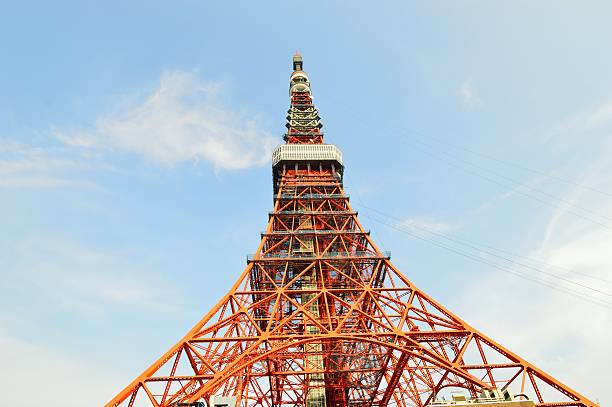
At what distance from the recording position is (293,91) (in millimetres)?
43500

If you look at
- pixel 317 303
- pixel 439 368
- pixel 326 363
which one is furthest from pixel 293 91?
pixel 439 368

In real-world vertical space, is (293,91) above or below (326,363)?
above

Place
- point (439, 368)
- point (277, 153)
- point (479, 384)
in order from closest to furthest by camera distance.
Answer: point (479, 384) → point (439, 368) → point (277, 153)

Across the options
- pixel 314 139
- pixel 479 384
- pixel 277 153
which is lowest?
pixel 479 384

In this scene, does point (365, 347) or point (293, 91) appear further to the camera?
point (293, 91)

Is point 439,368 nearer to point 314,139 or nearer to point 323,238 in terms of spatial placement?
point 323,238

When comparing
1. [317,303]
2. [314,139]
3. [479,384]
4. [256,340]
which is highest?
[314,139]

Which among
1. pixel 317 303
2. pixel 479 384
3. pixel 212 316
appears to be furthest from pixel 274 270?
pixel 479 384

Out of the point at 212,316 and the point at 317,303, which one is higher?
the point at 317,303

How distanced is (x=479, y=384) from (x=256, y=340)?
8836 mm

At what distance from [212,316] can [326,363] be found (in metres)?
6.47

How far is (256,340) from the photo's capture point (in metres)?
19.0

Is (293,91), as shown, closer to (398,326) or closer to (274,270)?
(274,270)

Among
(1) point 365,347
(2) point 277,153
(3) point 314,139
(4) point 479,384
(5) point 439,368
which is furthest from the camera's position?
(3) point 314,139
